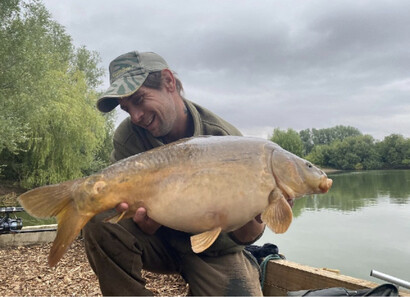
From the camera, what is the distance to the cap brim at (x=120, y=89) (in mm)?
1613

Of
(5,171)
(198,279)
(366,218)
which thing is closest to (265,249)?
(198,279)

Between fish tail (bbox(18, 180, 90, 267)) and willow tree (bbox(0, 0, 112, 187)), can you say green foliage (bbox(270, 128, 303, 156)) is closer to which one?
willow tree (bbox(0, 0, 112, 187))

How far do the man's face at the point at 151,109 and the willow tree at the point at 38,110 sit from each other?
6214 mm

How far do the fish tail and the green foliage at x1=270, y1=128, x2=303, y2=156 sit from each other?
25069 mm

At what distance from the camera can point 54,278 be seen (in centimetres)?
258

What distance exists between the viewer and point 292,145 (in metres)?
27.4

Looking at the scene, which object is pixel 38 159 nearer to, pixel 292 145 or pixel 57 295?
pixel 57 295

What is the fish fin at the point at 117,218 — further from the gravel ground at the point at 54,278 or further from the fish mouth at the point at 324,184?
the gravel ground at the point at 54,278

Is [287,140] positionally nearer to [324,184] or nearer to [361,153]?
[361,153]

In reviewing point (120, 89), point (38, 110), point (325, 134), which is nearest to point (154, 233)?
point (120, 89)

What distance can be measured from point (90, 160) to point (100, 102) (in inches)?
388

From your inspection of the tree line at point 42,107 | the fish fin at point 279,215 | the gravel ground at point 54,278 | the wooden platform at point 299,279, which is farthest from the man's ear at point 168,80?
the tree line at point 42,107

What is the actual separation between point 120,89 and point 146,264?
82 cm

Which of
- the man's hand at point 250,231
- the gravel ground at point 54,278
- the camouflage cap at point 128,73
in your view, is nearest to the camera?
the man's hand at point 250,231
